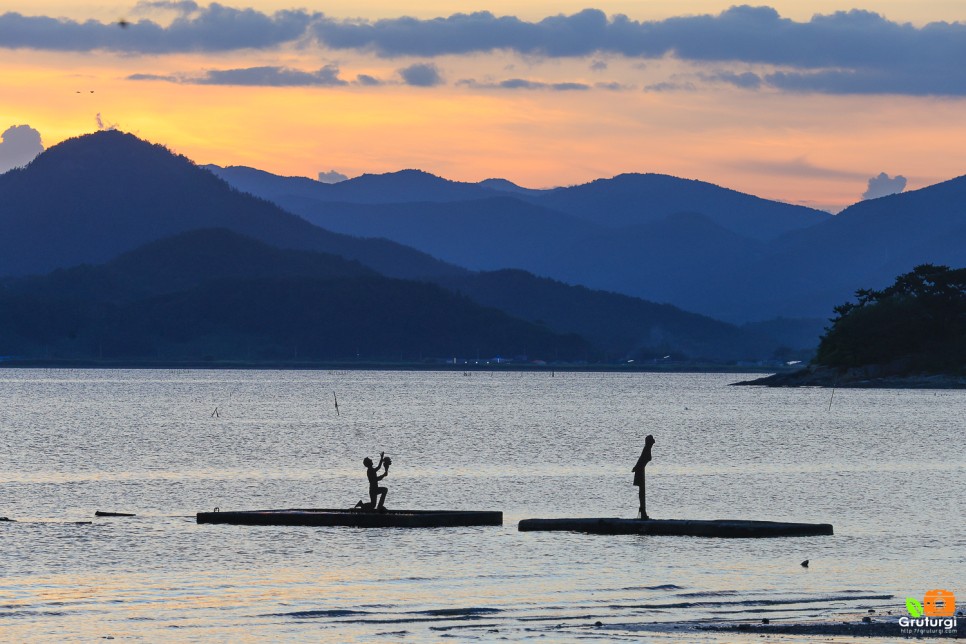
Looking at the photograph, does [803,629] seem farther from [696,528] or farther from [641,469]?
[641,469]

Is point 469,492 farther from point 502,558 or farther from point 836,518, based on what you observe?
point 502,558

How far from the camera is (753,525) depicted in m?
47.4

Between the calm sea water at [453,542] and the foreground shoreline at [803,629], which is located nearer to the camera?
the foreground shoreline at [803,629]

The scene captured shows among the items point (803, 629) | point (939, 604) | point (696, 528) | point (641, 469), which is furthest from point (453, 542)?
point (803, 629)

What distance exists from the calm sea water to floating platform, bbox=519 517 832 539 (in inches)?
18.5

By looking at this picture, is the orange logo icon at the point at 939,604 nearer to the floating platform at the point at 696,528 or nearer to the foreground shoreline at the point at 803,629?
the foreground shoreline at the point at 803,629

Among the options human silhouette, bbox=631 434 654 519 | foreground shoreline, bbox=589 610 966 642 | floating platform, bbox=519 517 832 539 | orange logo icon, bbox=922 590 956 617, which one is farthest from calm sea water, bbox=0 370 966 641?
human silhouette, bbox=631 434 654 519

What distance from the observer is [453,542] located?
50.1 meters

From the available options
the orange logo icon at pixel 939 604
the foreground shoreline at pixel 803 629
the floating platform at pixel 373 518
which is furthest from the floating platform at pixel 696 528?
the foreground shoreline at pixel 803 629

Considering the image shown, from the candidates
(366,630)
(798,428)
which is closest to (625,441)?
(798,428)

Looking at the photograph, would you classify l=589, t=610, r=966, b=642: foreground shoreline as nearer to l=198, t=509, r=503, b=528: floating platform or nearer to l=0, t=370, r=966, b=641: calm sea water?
l=0, t=370, r=966, b=641: calm sea water

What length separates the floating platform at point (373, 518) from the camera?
50.6 m

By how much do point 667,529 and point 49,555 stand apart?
18723mm

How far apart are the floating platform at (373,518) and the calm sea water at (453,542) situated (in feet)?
1.84
